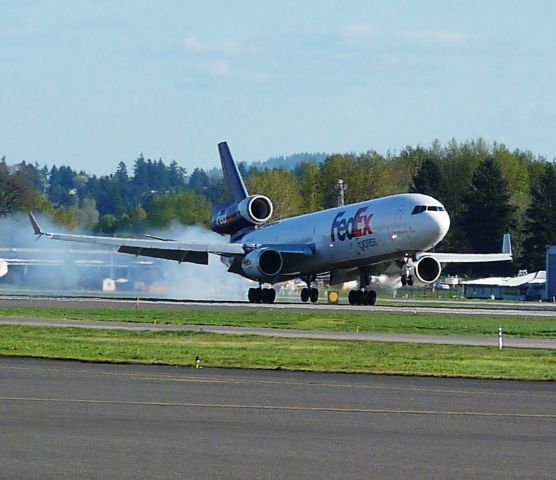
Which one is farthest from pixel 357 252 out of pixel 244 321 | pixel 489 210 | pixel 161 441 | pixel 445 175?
pixel 445 175

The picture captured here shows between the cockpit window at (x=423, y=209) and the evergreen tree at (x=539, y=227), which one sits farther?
the evergreen tree at (x=539, y=227)

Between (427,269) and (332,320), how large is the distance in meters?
17.1

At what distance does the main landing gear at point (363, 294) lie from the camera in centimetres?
6644

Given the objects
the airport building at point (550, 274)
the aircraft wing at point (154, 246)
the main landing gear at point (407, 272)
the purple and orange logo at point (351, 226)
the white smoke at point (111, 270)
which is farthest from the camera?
the airport building at point (550, 274)

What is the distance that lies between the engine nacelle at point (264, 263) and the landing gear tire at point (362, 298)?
13.0ft

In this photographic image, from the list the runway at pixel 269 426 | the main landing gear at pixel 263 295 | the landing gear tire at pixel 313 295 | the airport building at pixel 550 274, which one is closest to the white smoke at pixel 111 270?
the landing gear tire at pixel 313 295

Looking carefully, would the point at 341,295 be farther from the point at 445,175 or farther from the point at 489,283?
the point at 445,175

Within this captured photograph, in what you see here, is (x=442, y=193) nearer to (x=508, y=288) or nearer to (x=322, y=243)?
(x=508, y=288)

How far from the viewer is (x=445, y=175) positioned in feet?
474

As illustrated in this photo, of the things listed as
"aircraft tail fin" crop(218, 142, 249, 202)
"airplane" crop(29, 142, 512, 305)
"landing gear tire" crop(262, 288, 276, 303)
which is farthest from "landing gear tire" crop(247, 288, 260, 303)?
"aircraft tail fin" crop(218, 142, 249, 202)

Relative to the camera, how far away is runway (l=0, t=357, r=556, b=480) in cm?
1414

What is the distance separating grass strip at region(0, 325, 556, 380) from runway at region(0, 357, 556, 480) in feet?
7.53

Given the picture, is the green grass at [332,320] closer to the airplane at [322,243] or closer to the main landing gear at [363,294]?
the airplane at [322,243]

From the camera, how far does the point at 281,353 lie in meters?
32.2
